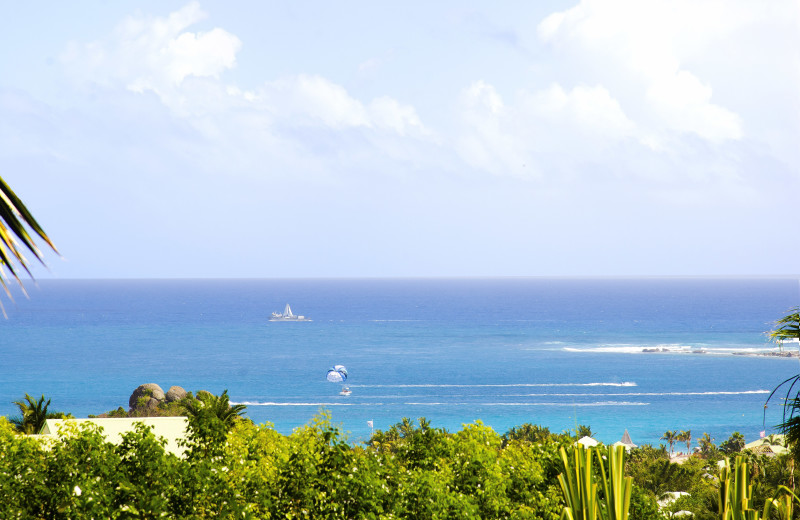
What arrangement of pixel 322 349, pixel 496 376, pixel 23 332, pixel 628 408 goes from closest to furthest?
pixel 628 408, pixel 496 376, pixel 322 349, pixel 23 332

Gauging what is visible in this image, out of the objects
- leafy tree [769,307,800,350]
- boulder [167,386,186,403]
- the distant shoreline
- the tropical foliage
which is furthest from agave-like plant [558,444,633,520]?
the distant shoreline

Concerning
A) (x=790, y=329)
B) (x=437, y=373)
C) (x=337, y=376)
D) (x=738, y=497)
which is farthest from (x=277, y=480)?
(x=437, y=373)

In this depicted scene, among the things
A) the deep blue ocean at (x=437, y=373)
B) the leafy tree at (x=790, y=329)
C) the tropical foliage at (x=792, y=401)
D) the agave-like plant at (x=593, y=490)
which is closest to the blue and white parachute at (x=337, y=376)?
the deep blue ocean at (x=437, y=373)

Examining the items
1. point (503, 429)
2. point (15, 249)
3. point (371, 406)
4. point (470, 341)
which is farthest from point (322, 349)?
point (15, 249)

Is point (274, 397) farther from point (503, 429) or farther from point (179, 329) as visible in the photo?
point (179, 329)

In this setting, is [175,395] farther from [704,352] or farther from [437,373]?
[704,352]

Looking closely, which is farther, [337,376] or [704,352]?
[704,352]

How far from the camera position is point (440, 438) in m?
18.8

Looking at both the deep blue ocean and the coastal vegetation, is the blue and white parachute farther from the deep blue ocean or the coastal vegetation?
the coastal vegetation

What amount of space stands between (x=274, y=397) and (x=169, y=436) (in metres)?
70.1

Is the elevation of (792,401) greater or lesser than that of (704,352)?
greater

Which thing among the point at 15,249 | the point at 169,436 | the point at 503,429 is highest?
the point at 15,249

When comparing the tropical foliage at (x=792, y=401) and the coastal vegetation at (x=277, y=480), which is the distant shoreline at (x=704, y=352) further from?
the tropical foliage at (x=792, y=401)

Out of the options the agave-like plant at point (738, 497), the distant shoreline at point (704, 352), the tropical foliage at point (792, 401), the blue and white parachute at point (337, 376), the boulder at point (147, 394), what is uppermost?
the tropical foliage at point (792, 401)
